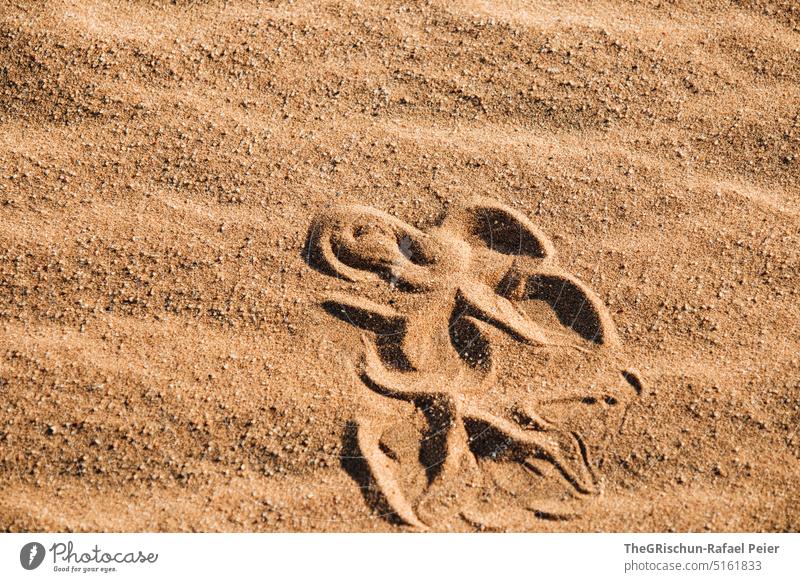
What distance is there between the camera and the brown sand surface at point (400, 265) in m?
1.81

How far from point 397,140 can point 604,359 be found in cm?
82

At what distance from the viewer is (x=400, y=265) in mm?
1985

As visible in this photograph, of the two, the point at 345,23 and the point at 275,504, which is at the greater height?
the point at 345,23
